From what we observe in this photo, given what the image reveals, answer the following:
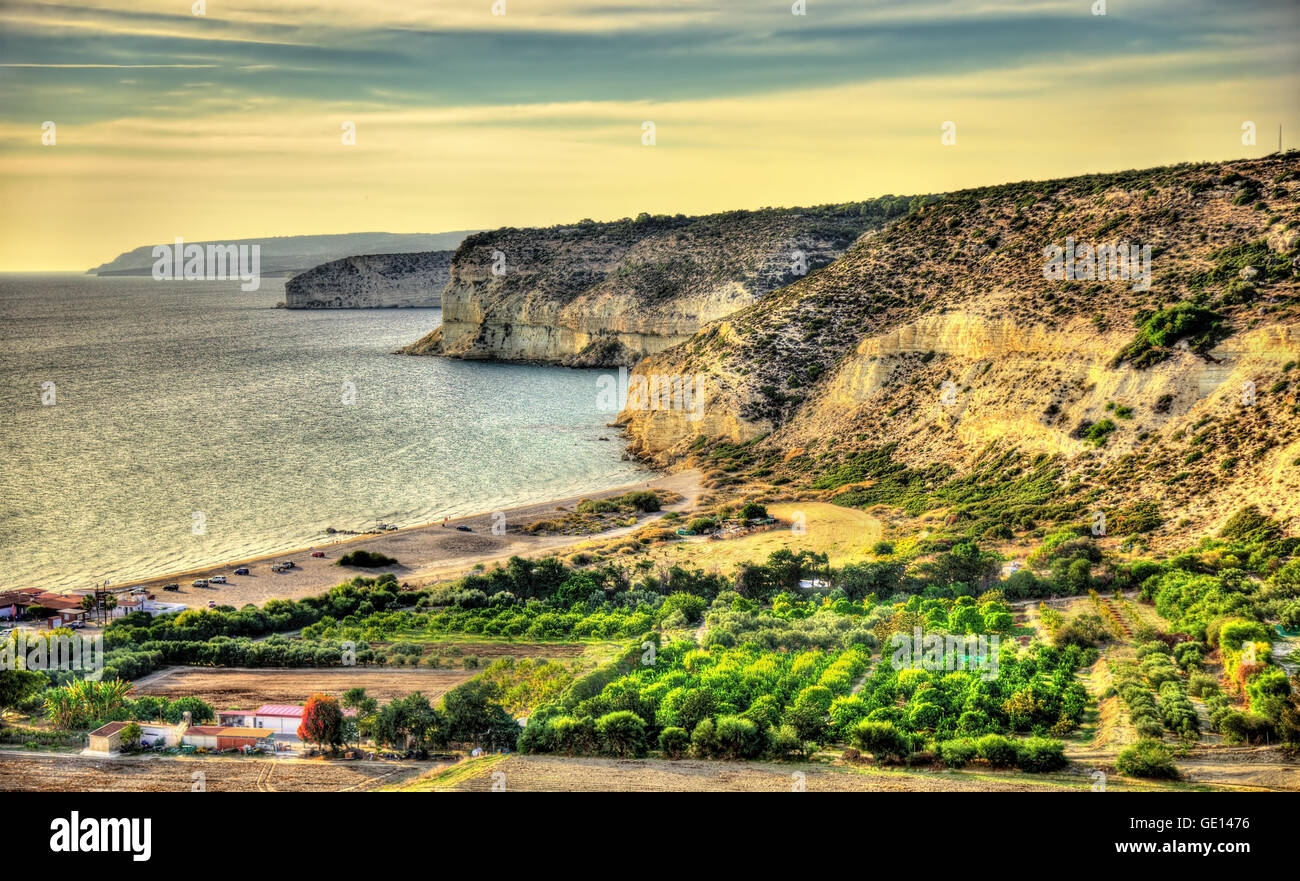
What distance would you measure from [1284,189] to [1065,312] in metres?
11.9

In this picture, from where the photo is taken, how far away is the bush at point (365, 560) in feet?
152

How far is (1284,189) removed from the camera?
5212 cm

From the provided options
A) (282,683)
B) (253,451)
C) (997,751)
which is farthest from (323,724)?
(253,451)

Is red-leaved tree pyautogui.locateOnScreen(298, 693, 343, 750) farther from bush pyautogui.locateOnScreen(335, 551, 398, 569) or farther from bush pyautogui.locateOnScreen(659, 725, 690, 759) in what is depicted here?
bush pyautogui.locateOnScreen(335, 551, 398, 569)

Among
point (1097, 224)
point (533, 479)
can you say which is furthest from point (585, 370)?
point (1097, 224)

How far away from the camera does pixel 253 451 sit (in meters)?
72.7

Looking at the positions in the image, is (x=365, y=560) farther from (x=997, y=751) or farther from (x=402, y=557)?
(x=997, y=751)

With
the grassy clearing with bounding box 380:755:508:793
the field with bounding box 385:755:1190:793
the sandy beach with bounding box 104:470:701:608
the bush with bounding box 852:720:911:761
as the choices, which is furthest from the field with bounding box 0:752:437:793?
the sandy beach with bounding box 104:470:701:608

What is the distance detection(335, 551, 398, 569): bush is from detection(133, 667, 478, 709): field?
15.5m

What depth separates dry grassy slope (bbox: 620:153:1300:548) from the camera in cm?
4056

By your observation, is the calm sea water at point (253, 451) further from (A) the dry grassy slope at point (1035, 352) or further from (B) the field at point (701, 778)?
(B) the field at point (701, 778)

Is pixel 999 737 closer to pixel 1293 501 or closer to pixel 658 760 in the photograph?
pixel 658 760
